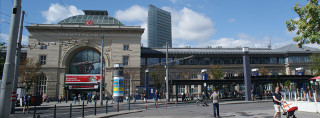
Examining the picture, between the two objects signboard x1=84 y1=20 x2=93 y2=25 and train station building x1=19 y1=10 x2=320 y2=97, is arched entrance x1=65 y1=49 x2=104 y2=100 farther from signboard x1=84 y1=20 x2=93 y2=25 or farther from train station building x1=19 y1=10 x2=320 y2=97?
signboard x1=84 y1=20 x2=93 y2=25

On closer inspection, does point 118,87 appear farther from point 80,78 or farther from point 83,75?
point 80,78

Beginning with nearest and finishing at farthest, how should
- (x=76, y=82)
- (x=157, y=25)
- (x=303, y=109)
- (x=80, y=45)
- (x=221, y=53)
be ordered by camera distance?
(x=303, y=109)
(x=76, y=82)
(x=80, y=45)
(x=221, y=53)
(x=157, y=25)

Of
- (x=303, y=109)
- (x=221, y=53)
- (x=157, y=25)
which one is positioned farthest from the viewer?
(x=157, y=25)

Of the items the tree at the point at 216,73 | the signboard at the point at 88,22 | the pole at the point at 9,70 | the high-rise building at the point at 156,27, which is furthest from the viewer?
the high-rise building at the point at 156,27

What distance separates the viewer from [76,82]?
45219 mm

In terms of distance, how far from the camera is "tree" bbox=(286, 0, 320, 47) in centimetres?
1443

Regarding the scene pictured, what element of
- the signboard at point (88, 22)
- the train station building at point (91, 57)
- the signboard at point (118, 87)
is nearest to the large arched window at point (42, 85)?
the train station building at point (91, 57)

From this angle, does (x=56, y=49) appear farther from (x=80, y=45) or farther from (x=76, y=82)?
(x=76, y=82)

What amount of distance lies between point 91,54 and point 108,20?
9781 mm

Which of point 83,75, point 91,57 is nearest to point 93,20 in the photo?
point 91,57

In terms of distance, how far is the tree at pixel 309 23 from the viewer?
568 inches

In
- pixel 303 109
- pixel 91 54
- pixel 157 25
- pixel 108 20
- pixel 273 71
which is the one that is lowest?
pixel 303 109

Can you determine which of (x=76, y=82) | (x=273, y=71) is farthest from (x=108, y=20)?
(x=273, y=71)

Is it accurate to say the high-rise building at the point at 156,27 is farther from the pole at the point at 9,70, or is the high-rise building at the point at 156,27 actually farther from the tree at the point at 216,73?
the pole at the point at 9,70
